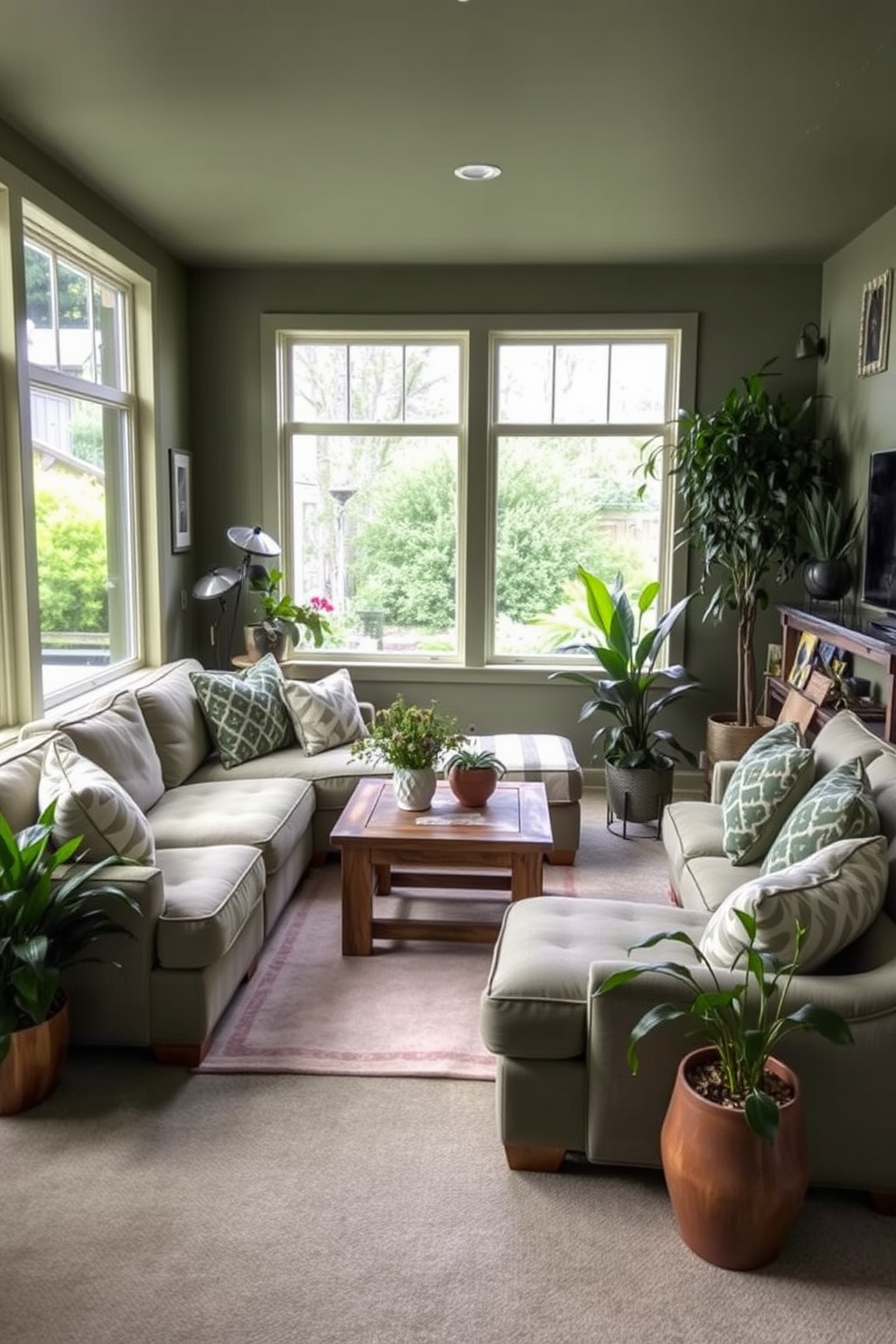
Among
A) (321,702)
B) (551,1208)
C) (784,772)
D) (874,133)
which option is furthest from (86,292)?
(551,1208)

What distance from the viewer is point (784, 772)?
122 inches

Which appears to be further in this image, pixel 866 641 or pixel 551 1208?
pixel 866 641

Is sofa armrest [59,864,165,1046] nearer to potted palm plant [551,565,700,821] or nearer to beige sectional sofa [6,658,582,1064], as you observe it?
beige sectional sofa [6,658,582,1064]

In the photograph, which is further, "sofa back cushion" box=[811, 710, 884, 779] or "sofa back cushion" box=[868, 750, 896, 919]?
"sofa back cushion" box=[811, 710, 884, 779]

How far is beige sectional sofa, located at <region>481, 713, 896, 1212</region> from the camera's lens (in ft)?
7.19

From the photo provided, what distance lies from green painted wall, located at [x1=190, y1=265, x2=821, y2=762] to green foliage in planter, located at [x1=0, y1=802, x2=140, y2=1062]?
10.3 ft

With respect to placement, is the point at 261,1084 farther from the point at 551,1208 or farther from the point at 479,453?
the point at 479,453

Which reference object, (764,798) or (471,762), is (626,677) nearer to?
(471,762)

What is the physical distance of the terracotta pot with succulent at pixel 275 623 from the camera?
5.36 meters

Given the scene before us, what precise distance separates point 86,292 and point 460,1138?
3724 mm

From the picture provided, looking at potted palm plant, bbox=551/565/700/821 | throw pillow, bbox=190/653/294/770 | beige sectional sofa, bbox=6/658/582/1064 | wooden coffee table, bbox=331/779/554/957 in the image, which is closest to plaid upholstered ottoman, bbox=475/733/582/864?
beige sectional sofa, bbox=6/658/582/1064

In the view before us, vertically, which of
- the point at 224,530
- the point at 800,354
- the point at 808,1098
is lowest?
the point at 808,1098

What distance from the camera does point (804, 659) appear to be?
4781 millimetres

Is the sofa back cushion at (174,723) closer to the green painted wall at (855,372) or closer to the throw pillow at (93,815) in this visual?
the throw pillow at (93,815)
